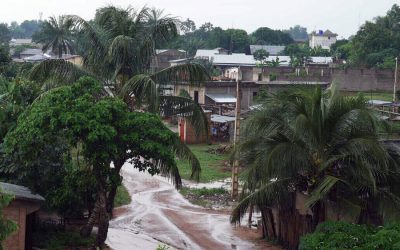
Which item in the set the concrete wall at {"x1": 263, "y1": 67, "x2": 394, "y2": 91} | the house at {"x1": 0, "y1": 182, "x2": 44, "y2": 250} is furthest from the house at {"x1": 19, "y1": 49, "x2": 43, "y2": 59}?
the house at {"x1": 0, "y1": 182, "x2": 44, "y2": 250}

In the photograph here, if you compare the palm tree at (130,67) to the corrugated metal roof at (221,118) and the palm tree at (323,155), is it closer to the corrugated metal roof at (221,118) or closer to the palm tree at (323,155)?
the palm tree at (323,155)

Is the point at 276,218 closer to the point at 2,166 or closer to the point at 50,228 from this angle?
the point at 50,228

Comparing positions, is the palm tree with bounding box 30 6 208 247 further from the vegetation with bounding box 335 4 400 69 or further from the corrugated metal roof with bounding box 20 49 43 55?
the corrugated metal roof with bounding box 20 49 43 55

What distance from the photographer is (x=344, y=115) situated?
14.0 m

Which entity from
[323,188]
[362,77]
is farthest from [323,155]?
[362,77]

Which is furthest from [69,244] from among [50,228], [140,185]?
[140,185]

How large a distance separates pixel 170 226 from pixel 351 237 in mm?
9240

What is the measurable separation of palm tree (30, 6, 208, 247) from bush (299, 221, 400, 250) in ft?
14.2

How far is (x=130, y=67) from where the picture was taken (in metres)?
17.5

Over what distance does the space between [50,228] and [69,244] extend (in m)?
1.54

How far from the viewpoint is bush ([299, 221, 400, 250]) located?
11555mm

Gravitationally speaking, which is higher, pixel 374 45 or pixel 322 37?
pixel 322 37

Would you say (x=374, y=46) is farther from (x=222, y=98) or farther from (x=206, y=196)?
(x=206, y=196)

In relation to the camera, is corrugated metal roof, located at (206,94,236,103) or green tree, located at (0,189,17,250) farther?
corrugated metal roof, located at (206,94,236,103)
